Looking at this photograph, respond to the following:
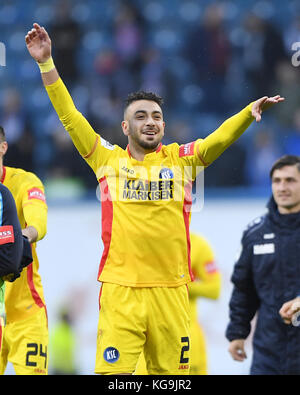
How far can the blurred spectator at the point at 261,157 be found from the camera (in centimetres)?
1028

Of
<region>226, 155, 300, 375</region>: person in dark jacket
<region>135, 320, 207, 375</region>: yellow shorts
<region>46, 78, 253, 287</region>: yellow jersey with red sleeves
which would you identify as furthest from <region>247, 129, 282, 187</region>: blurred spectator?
<region>46, 78, 253, 287</region>: yellow jersey with red sleeves

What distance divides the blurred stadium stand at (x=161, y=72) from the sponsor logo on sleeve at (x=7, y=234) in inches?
202

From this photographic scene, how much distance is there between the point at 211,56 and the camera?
1209 centimetres

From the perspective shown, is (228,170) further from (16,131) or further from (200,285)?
(16,131)

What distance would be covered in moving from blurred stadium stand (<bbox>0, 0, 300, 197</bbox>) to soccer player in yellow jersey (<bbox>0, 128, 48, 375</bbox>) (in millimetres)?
3817

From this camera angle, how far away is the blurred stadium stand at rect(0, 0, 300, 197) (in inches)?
413

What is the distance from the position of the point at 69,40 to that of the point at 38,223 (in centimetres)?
728

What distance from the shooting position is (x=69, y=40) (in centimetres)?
1248

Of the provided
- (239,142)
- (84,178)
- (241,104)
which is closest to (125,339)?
(84,178)

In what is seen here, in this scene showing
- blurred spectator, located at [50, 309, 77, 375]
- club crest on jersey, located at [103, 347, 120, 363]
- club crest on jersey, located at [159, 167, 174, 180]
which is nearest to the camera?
club crest on jersey, located at [103, 347, 120, 363]

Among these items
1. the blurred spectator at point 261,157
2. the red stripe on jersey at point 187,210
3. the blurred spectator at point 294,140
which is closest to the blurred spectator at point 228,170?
the blurred spectator at point 261,157

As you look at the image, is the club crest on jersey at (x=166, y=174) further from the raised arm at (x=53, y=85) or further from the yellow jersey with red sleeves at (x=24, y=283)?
the yellow jersey with red sleeves at (x=24, y=283)

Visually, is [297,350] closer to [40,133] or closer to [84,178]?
[84,178]

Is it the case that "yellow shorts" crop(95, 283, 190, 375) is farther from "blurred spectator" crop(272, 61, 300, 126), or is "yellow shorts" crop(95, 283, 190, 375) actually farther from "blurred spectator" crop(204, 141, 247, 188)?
"blurred spectator" crop(272, 61, 300, 126)
